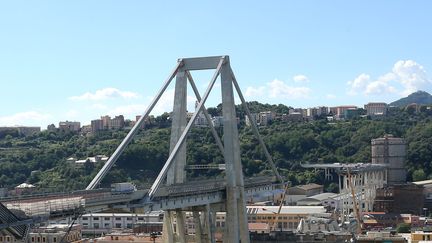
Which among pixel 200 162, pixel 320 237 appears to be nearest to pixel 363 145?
pixel 200 162

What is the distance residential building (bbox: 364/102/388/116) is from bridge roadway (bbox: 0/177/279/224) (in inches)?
4868

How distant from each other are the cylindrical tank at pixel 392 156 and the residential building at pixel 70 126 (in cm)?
6683

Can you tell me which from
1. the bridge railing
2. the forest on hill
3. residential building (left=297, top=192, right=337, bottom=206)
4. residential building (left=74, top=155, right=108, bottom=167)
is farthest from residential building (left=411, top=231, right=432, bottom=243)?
residential building (left=74, top=155, right=108, bottom=167)

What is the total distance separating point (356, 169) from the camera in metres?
87.0

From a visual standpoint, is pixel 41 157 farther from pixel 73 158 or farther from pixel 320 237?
pixel 320 237

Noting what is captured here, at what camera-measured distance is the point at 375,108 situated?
167750 mm

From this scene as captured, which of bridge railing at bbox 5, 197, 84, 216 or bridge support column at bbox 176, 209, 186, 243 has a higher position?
bridge railing at bbox 5, 197, 84, 216

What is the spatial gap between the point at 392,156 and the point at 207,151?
2025 cm

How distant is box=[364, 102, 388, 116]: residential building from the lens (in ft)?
535

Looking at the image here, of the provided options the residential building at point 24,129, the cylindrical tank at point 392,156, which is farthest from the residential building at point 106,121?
the cylindrical tank at point 392,156

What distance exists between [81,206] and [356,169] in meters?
58.5

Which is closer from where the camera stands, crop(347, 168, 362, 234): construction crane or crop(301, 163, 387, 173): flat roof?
crop(347, 168, 362, 234): construction crane

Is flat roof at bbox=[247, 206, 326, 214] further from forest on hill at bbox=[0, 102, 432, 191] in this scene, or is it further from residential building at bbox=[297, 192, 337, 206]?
forest on hill at bbox=[0, 102, 432, 191]

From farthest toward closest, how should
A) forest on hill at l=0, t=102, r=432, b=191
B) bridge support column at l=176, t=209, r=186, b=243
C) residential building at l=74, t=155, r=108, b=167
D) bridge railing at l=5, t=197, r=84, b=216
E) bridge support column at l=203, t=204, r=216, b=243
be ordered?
residential building at l=74, t=155, r=108, b=167, forest on hill at l=0, t=102, r=432, b=191, bridge support column at l=176, t=209, r=186, b=243, bridge support column at l=203, t=204, r=216, b=243, bridge railing at l=5, t=197, r=84, b=216
